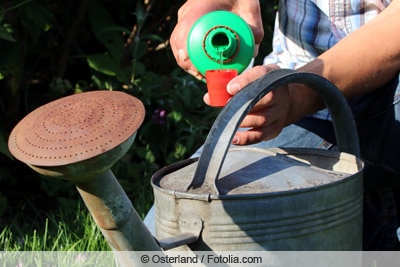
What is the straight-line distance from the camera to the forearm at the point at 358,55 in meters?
1.60

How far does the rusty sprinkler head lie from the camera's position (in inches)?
44.2

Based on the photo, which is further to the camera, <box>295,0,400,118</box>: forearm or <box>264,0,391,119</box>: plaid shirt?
<box>264,0,391,119</box>: plaid shirt

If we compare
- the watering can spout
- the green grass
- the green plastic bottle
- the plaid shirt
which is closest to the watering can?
the watering can spout

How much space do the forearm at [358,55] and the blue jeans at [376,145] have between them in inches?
5.0

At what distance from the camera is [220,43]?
5.03 ft

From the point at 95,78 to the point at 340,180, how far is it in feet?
4.39

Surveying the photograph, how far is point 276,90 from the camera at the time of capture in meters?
1.50

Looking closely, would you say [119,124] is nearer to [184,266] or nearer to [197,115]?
[184,266]

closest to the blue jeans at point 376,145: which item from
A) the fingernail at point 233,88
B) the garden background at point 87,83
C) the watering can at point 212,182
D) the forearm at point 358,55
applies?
the forearm at point 358,55

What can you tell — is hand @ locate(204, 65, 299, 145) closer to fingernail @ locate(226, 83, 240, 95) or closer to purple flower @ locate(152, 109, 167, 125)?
fingernail @ locate(226, 83, 240, 95)

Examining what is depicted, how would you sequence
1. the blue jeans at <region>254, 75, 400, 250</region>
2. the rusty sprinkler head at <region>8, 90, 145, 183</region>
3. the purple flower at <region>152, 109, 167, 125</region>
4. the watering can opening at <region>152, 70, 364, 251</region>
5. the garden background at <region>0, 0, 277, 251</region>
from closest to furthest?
the rusty sprinkler head at <region>8, 90, 145, 183</region>, the watering can opening at <region>152, 70, 364, 251</region>, the blue jeans at <region>254, 75, 400, 250</region>, the garden background at <region>0, 0, 277, 251</region>, the purple flower at <region>152, 109, 167, 125</region>

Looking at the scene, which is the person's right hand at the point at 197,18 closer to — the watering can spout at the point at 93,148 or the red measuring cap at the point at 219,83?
the red measuring cap at the point at 219,83

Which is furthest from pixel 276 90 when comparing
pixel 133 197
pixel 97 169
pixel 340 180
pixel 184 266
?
pixel 133 197

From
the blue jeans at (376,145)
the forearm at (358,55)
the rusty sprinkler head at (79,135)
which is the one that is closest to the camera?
the rusty sprinkler head at (79,135)
